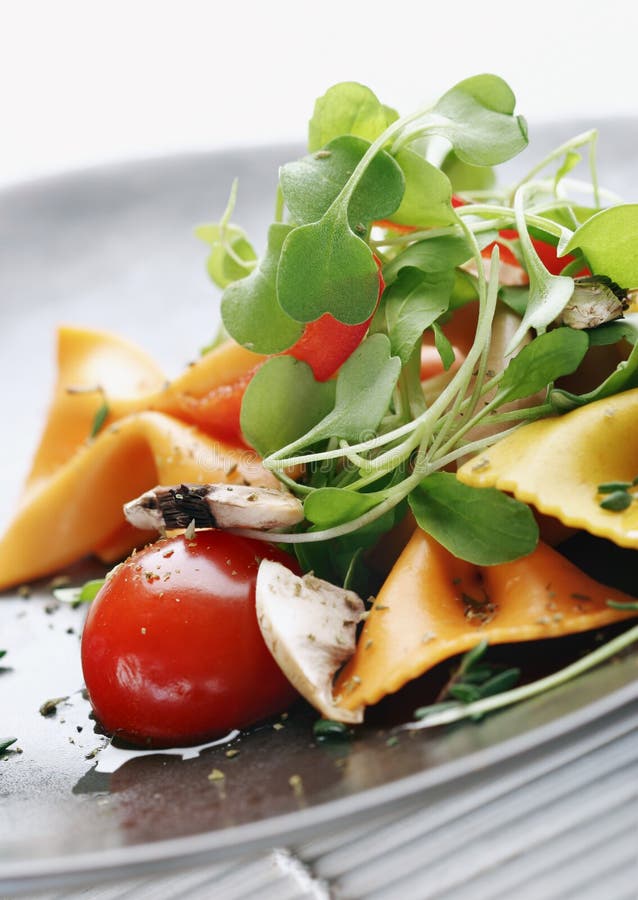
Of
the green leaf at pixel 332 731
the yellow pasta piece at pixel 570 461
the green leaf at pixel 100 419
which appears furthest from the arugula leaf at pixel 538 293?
the green leaf at pixel 100 419

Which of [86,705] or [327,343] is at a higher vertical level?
[327,343]

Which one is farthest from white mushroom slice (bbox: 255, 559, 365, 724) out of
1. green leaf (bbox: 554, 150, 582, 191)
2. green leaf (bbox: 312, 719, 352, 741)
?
green leaf (bbox: 554, 150, 582, 191)

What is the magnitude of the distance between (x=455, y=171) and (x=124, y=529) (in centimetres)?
80

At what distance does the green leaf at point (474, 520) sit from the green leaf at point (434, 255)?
0.28 metres

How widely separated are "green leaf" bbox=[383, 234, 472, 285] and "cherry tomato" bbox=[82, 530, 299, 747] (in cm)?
41

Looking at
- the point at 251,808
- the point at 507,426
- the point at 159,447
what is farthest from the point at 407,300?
the point at 251,808

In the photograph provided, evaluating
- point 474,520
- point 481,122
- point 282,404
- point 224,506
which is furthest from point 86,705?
point 481,122

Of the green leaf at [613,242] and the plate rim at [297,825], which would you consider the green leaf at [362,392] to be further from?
the plate rim at [297,825]

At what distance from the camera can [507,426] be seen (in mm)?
1293

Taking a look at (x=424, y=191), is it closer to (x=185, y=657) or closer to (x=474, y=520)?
(x=474, y=520)

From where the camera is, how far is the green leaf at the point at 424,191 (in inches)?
52.7

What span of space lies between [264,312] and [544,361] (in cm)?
35

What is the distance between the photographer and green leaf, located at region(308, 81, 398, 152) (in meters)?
1.43

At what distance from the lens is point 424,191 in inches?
53.1
